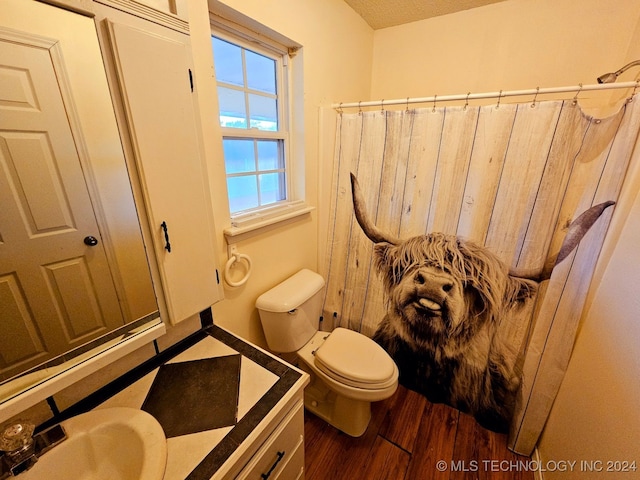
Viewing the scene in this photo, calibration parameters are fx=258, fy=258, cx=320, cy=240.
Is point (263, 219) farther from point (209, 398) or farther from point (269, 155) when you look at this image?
point (209, 398)

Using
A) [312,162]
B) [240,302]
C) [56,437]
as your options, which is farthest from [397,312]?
[56,437]

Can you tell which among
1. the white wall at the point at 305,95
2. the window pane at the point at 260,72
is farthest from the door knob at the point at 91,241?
the window pane at the point at 260,72

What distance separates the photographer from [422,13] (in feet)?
5.23

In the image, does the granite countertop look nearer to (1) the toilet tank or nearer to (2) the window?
(1) the toilet tank

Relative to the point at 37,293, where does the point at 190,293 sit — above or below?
below

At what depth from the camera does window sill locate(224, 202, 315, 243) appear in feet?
3.74

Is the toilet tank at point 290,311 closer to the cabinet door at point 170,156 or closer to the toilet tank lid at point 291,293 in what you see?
the toilet tank lid at point 291,293

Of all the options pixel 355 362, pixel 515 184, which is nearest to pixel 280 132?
pixel 515 184

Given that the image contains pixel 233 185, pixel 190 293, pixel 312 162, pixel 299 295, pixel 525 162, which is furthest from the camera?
pixel 312 162

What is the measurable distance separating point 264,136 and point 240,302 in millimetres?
863

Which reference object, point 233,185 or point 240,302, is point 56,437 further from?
point 233,185

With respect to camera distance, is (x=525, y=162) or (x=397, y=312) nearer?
(x=525, y=162)

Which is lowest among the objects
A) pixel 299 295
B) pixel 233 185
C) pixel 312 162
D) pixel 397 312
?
pixel 397 312

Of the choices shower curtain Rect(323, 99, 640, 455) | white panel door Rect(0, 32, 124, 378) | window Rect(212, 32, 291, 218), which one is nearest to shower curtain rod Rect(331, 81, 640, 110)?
shower curtain Rect(323, 99, 640, 455)
